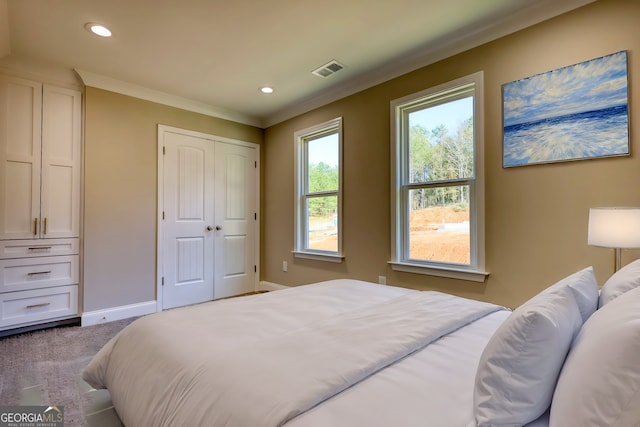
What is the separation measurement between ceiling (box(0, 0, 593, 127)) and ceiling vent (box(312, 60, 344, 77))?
0.06 meters

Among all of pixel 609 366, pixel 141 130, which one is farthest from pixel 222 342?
pixel 141 130

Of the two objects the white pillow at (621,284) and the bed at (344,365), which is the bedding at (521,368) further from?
the white pillow at (621,284)

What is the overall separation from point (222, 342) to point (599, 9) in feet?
9.51

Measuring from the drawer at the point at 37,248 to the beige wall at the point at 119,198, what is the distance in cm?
12

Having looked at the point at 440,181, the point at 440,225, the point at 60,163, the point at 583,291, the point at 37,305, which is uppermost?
the point at 60,163

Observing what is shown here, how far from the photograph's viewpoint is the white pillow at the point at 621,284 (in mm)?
1010

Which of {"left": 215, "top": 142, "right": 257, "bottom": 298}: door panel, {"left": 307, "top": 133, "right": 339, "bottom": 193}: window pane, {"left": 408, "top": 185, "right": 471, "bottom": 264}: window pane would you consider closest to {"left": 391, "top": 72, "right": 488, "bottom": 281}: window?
{"left": 408, "top": 185, "right": 471, "bottom": 264}: window pane

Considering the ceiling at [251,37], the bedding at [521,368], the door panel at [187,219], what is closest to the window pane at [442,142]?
the ceiling at [251,37]

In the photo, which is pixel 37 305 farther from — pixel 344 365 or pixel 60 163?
pixel 344 365

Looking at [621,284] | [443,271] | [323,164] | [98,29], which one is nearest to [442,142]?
[443,271]

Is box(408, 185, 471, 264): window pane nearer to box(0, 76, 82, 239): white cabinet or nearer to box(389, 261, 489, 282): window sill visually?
box(389, 261, 489, 282): window sill

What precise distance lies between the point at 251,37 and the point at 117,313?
3.06 meters

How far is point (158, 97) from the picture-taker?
363 cm

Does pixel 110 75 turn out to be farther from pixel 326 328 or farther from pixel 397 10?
pixel 326 328
